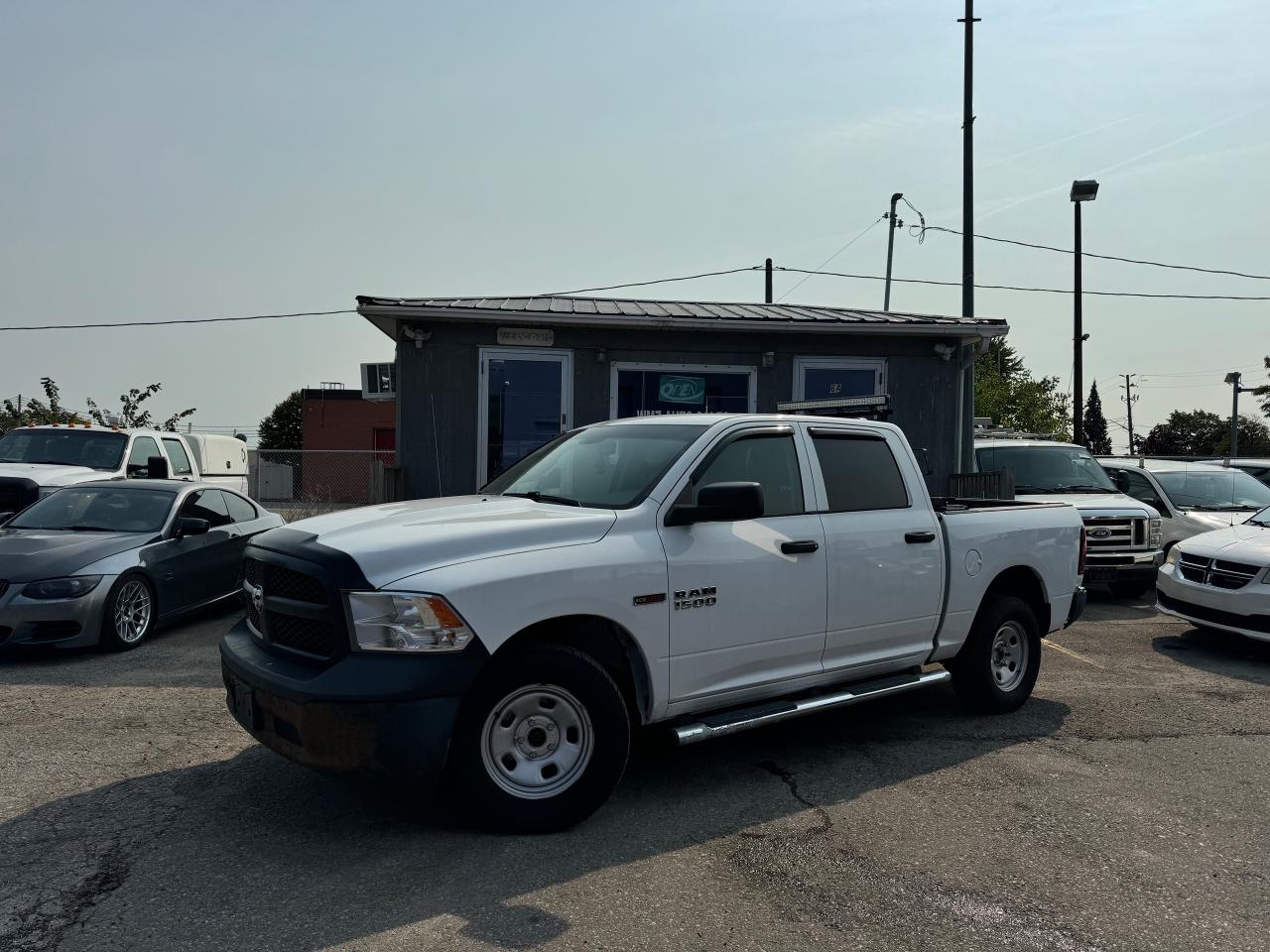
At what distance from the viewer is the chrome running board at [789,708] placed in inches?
169

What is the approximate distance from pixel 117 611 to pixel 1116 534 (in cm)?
1064

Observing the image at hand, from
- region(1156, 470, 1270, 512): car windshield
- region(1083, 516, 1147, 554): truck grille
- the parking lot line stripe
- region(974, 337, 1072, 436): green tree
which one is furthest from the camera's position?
region(974, 337, 1072, 436): green tree

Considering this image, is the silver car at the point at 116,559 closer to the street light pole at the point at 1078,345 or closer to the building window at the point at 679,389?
the building window at the point at 679,389

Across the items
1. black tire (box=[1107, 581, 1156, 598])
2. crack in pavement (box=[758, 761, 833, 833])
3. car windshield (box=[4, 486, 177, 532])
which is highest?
car windshield (box=[4, 486, 177, 532])

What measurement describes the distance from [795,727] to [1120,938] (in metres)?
2.62

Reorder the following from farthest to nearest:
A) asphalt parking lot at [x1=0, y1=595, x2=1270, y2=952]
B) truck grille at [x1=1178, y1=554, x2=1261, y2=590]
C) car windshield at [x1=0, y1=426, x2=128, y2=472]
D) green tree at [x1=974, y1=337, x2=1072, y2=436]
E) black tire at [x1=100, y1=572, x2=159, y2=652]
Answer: green tree at [x1=974, y1=337, x2=1072, y2=436], car windshield at [x1=0, y1=426, x2=128, y2=472], truck grille at [x1=1178, y1=554, x2=1261, y2=590], black tire at [x1=100, y1=572, x2=159, y2=652], asphalt parking lot at [x1=0, y1=595, x2=1270, y2=952]

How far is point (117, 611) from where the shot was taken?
25.0ft

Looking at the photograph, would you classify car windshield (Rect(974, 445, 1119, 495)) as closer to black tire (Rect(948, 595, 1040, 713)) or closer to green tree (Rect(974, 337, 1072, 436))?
black tire (Rect(948, 595, 1040, 713))

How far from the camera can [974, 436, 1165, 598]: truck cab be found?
10789 mm

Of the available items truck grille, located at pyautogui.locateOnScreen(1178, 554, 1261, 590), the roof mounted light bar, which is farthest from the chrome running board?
truck grille, located at pyautogui.locateOnScreen(1178, 554, 1261, 590)

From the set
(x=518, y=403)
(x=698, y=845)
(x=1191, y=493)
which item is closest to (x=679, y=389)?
(x=518, y=403)

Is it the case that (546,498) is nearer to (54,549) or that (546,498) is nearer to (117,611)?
(117,611)

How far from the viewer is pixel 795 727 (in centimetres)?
573

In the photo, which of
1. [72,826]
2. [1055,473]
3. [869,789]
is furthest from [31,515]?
[1055,473]
